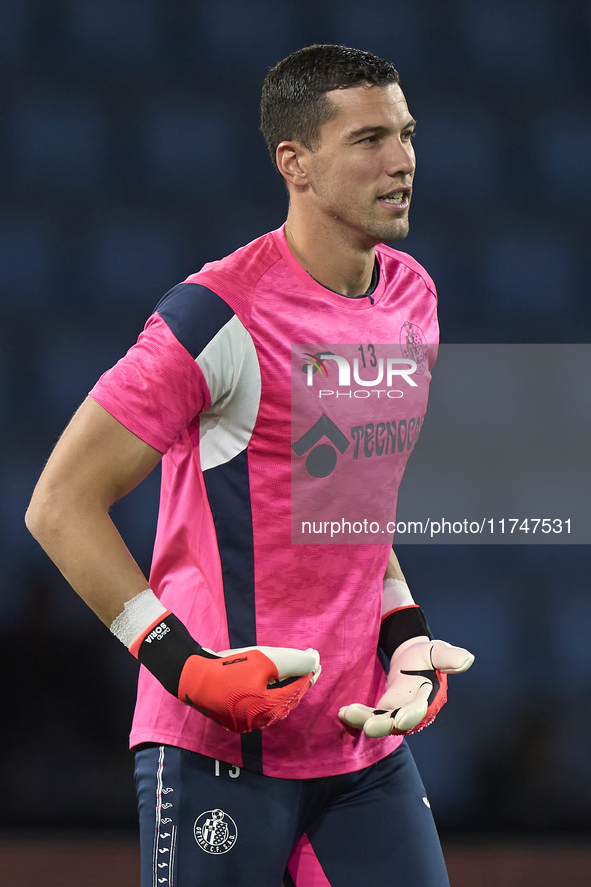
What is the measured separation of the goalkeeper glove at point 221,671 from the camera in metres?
1.13

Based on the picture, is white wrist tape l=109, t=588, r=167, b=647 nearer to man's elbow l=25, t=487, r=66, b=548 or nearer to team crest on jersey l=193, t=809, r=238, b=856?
man's elbow l=25, t=487, r=66, b=548

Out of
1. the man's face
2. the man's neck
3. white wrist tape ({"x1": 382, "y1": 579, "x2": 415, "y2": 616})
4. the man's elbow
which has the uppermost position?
the man's face

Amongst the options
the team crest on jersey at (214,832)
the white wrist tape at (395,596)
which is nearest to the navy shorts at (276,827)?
the team crest on jersey at (214,832)

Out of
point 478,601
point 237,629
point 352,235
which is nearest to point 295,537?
point 237,629

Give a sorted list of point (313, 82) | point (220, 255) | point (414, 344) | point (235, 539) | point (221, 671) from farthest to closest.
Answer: point (220, 255) → point (414, 344) → point (313, 82) → point (235, 539) → point (221, 671)

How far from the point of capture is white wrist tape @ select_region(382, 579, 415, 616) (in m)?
1.47

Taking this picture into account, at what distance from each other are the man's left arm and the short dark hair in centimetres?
64

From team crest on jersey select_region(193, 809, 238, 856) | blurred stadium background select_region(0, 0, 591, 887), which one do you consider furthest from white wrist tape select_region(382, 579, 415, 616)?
blurred stadium background select_region(0, 0, 591, 887)

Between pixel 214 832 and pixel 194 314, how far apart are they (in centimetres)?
62

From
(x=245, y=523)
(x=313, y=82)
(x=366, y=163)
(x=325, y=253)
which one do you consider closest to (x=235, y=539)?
(x=245, y=523)

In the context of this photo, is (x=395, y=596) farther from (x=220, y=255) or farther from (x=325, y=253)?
(x=220, y=255)

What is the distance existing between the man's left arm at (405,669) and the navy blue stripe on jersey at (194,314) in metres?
0.50

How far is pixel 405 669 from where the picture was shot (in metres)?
1.37

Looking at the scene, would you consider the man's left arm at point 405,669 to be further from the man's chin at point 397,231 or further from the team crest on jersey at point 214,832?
the man's chin at point 397,231
